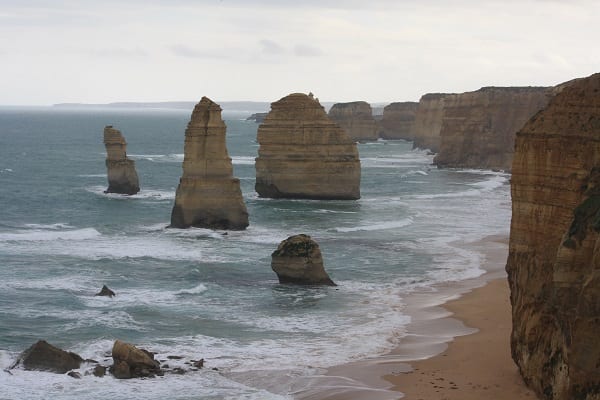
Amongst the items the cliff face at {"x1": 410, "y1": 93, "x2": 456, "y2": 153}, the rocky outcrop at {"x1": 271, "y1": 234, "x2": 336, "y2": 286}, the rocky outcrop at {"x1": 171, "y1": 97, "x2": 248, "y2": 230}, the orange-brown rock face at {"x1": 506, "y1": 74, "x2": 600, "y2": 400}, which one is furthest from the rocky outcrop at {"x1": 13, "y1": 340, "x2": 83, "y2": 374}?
the cliff face at {"x1": 410, "y1": 93, "x2": 456, "y2": 153}

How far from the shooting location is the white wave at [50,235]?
4891 cm

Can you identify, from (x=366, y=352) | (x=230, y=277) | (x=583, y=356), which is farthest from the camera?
(x=230, y=277)

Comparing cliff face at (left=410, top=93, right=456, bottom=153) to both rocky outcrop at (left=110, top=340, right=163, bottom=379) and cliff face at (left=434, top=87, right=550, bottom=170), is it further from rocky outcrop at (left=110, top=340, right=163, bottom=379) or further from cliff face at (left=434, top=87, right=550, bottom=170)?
rocky outcrop at (left=110, top=340, right=163, bottom=379)

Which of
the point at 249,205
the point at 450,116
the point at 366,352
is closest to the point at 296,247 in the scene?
the point at 366,352

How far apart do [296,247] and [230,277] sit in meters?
3.99

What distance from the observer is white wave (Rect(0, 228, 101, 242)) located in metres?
48.9

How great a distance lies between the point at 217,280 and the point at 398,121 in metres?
129

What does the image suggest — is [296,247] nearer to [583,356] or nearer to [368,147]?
[583,356]

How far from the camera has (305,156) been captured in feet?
214

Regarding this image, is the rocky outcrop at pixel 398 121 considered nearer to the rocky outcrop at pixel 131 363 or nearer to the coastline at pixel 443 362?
the coastline at pixel 443 362

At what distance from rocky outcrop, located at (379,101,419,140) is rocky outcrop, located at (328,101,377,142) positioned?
13056mm

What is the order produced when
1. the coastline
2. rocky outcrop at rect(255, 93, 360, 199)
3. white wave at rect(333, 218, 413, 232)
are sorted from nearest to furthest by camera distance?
the coastline, white wave at rect(333, 218, 413, 232), rocky outcrop at rect(255, 93, 360, 199)

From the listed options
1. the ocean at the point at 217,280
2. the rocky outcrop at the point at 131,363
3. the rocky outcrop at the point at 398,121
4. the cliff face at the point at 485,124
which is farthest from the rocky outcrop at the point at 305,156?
the rocky outcrop at the point at 398,121

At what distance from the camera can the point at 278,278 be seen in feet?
128
